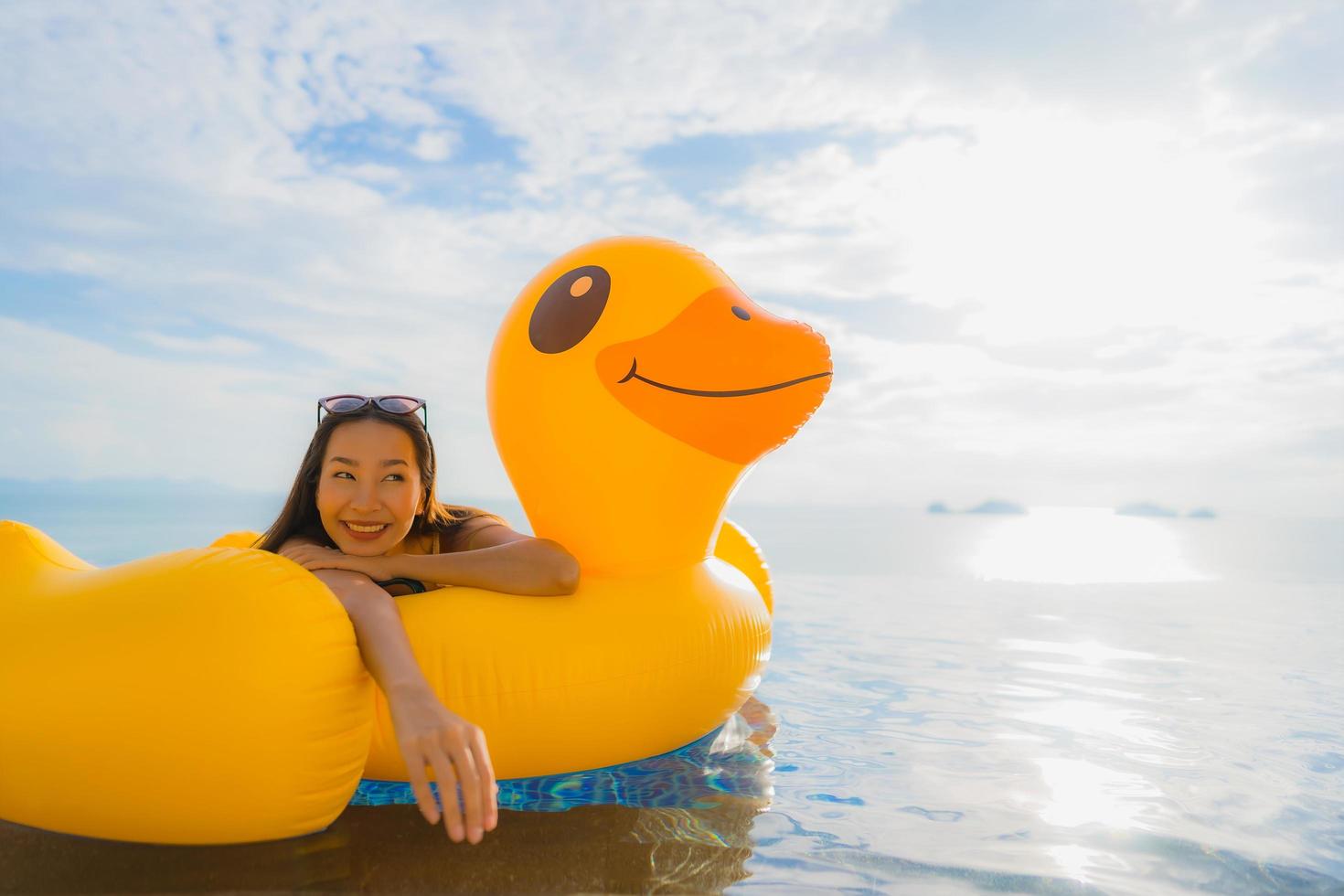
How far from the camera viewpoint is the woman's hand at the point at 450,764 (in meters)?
1.56

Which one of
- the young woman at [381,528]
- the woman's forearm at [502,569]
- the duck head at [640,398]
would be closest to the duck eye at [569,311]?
the duck head at [640,398]

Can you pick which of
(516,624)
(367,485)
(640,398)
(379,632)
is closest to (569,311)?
(640,398)

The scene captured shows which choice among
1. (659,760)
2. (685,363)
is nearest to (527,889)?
(659,760)

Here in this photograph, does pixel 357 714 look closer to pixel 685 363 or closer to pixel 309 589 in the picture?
pixel 309 589

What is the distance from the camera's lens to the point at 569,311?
9.00ft

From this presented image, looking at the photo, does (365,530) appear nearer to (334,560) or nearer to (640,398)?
(334,560)

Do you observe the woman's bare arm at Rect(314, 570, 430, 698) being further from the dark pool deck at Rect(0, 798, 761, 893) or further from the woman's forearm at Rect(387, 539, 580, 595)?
the dark pool deck at Rect(0, 798, 761, 893)

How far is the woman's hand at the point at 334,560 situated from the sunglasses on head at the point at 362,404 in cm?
37

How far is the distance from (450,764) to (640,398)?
130 cm

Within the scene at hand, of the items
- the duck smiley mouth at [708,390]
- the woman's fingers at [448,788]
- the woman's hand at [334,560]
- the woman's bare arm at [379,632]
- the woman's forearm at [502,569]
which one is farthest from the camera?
the duck smiley mouth at [708,390]

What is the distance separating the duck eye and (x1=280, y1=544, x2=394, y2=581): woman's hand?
0.78 m

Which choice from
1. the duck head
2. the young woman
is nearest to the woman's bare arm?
the young woman

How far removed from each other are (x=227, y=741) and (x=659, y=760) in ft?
4.48

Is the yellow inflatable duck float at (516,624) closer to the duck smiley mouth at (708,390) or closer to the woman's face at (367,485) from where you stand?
the duck smiley mouth at (708,390)
